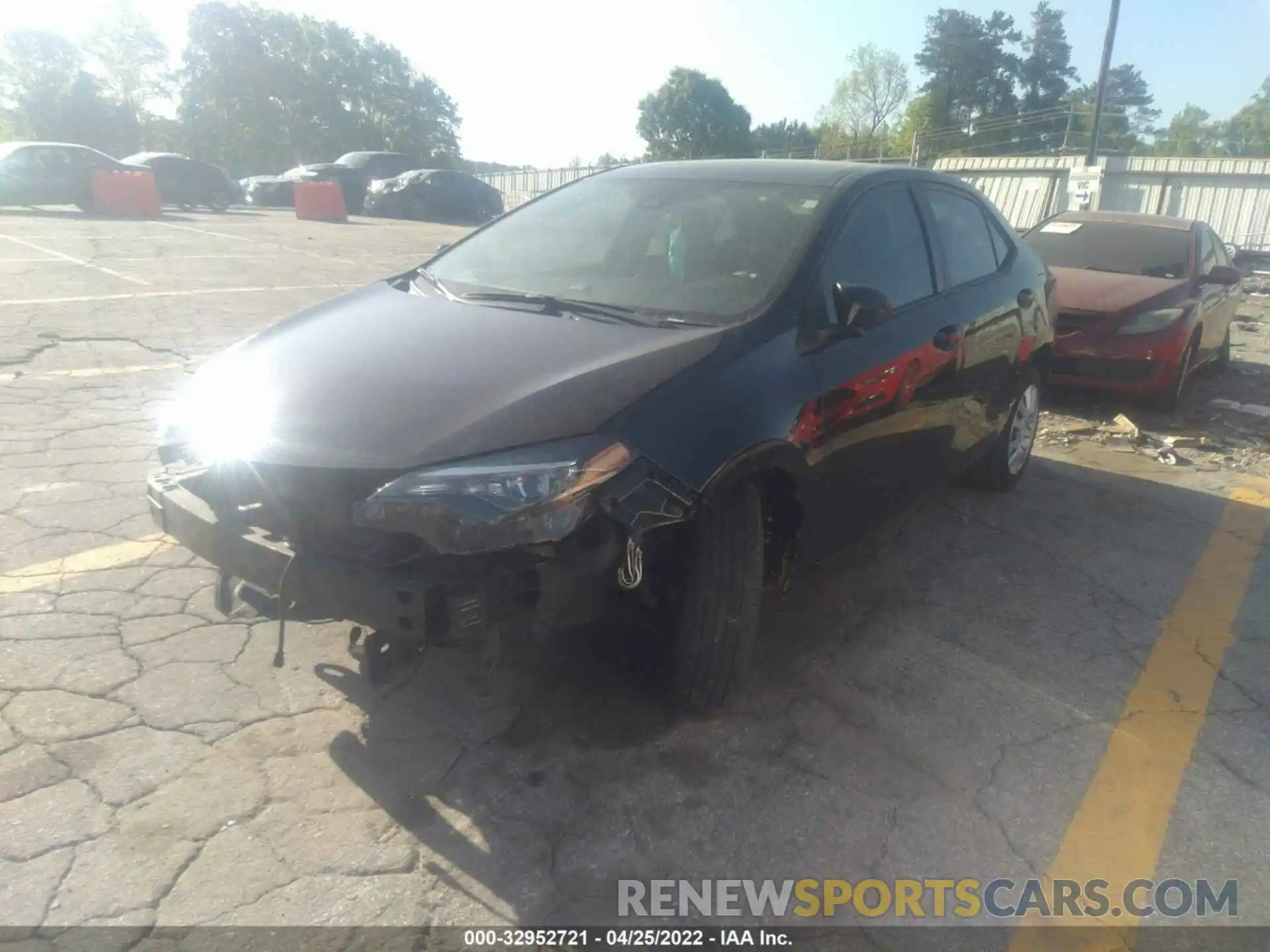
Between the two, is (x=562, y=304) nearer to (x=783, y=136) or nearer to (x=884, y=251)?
(x=884, y=251)

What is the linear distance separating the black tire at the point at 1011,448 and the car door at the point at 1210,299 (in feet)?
10.2

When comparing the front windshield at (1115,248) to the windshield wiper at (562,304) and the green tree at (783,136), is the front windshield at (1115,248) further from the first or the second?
the green tree at (783,136)

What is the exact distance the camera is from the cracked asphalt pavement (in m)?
2.27

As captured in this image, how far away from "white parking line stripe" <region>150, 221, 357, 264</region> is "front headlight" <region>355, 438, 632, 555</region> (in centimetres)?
1184

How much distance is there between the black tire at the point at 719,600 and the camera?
8.63 feet

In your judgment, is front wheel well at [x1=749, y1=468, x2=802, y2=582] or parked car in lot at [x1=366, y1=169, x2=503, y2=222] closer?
front wheel well at [x1=749, y1=468, x2=802, y2=582]

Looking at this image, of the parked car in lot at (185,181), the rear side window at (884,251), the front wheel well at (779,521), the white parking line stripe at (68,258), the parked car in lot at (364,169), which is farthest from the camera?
the parked car in lot at (364,169)

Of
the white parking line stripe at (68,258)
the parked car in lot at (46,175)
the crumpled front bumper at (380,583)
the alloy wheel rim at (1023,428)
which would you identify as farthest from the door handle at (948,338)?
the parked car in lot at (46,175)

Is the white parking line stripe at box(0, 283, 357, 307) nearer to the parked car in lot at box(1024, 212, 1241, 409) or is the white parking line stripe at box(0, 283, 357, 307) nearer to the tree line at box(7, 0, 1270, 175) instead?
the parked car in lot at box(1024, 212, 1241, 409)

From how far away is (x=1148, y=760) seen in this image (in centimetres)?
285

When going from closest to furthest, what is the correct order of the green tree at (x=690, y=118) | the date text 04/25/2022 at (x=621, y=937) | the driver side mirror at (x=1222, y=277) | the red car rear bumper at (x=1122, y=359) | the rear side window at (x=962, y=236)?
the date text 04/25/2022 at (x=621, y=937) → the rear side window at (x=962, y=236) → the red car rear bumper at (x=1122, y=359) → the driver side mirror at (x=1222, y=277) → the green tree at (x=690, y=118)

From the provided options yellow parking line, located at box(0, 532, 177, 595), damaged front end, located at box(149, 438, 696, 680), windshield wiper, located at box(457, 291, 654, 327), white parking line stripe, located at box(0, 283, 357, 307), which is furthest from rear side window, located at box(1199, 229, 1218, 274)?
white parking line stripe, located at box(0, 283, 357, 307)

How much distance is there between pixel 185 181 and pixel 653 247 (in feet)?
73.3

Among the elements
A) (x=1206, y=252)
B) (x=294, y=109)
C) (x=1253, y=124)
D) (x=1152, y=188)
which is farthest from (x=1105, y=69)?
(x=1253, y=124)
